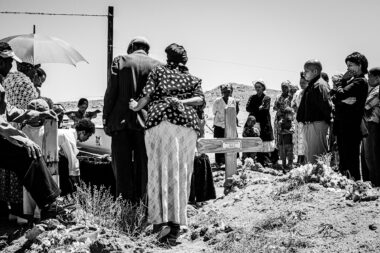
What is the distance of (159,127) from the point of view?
589 centimetres

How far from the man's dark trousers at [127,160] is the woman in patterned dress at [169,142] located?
1.66ft

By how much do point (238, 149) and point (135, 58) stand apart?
3056mm

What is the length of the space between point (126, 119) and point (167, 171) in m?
0.93

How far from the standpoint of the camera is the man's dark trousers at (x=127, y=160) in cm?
648

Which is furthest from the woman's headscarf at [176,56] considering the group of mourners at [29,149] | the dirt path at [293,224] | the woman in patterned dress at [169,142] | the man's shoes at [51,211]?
the man's shoes at [51,211]

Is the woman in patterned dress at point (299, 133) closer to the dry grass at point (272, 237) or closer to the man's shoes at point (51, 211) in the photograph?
the dry grass at point (272, 237)

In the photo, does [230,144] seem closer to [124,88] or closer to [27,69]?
[124,88]

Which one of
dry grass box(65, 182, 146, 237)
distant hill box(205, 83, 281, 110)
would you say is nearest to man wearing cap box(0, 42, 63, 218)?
dry grass box(65, 182, 146, 237)

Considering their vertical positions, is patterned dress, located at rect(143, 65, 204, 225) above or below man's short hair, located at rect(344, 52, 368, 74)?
below

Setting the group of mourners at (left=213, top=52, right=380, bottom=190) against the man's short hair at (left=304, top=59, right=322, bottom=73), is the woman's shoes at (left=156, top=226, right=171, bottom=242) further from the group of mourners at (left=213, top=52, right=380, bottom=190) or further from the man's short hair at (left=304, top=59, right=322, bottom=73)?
the man's short hair at (left=304, top=59, right=322, bottom=73)

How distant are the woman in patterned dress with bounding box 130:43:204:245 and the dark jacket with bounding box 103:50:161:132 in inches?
15.8

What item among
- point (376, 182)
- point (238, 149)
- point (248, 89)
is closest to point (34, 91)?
point (238, 149)

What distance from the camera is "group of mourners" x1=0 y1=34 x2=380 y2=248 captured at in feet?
17.4

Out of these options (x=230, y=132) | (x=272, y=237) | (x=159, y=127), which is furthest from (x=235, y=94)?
(x=272, y=237)
